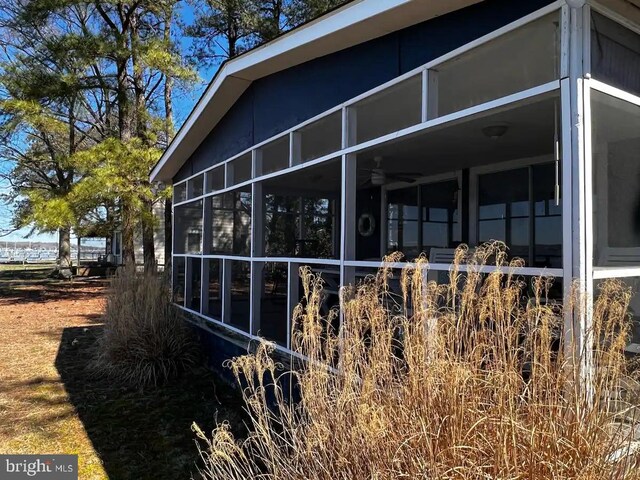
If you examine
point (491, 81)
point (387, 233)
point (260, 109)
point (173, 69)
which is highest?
point (173, 69)

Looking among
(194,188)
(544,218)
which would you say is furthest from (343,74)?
(194,188)

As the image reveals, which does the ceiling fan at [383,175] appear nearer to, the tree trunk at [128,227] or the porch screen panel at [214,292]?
the porch screen panel at [214,292]

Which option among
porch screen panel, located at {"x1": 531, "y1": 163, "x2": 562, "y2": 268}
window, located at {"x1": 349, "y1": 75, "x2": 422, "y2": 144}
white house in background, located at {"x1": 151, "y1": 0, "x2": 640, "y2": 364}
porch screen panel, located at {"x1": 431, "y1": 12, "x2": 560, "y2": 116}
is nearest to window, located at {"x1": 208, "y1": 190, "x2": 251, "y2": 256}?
white house in background, located at {"x1": 151, "y1": 0, "x2": 640, "y2": 364}

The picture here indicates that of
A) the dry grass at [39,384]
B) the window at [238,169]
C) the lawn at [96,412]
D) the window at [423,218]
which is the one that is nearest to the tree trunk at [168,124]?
the dry grass at [39,384]

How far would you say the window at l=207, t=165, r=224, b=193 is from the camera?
7371mm

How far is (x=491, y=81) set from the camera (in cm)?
294

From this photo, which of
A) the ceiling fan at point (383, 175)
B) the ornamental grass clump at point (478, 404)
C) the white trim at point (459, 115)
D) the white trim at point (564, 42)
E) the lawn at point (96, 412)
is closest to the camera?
the ornamental grass clump at point (478, 404)

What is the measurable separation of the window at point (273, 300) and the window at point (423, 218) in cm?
228

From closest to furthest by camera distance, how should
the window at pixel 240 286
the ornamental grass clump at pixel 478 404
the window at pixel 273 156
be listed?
the ornamental grass clump at pixel 478 404, the window at pixel 273 156, the window at pixel 240 286

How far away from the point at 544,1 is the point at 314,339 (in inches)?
84.0

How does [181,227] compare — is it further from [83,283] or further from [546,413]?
[83,283]

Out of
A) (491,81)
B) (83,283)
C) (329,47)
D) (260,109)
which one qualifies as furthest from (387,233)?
(83,283)

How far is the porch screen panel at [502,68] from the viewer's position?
255 cm

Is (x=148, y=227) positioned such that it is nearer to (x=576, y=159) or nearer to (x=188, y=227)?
(x=188, y=227)
